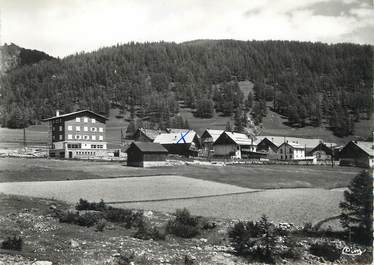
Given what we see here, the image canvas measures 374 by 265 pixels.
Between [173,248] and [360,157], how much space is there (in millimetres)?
81006

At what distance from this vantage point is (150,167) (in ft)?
222

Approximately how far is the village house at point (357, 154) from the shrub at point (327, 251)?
239ft

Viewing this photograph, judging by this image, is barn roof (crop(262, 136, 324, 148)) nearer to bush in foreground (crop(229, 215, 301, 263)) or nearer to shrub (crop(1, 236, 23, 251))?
bush in foreground (crop(229, 215, 301, 263))

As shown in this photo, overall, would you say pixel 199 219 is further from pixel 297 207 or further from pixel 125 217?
pixel 297 207

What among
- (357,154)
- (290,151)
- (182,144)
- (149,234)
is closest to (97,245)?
(149,234)

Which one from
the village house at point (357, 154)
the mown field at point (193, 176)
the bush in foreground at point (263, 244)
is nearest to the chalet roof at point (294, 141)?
the village house at point (357, 154)

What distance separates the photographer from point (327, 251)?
22688 mm

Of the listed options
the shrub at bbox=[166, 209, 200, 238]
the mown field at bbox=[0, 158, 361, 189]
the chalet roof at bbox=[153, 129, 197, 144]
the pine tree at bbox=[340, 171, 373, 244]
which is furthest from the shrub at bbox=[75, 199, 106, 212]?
the chalet roof at bbox=[153, 129, 197, 144]

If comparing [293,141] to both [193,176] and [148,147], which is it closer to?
[148,147]

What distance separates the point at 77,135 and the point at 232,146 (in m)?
42.1

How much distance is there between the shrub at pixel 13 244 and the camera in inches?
762

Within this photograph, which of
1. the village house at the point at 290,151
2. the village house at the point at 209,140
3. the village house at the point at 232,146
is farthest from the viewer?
the village house at the point at 209,140

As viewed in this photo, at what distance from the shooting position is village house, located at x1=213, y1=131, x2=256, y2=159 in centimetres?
11188

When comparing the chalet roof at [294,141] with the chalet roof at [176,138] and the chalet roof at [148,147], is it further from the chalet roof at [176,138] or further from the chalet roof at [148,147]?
the chalet roof at [148,147]
